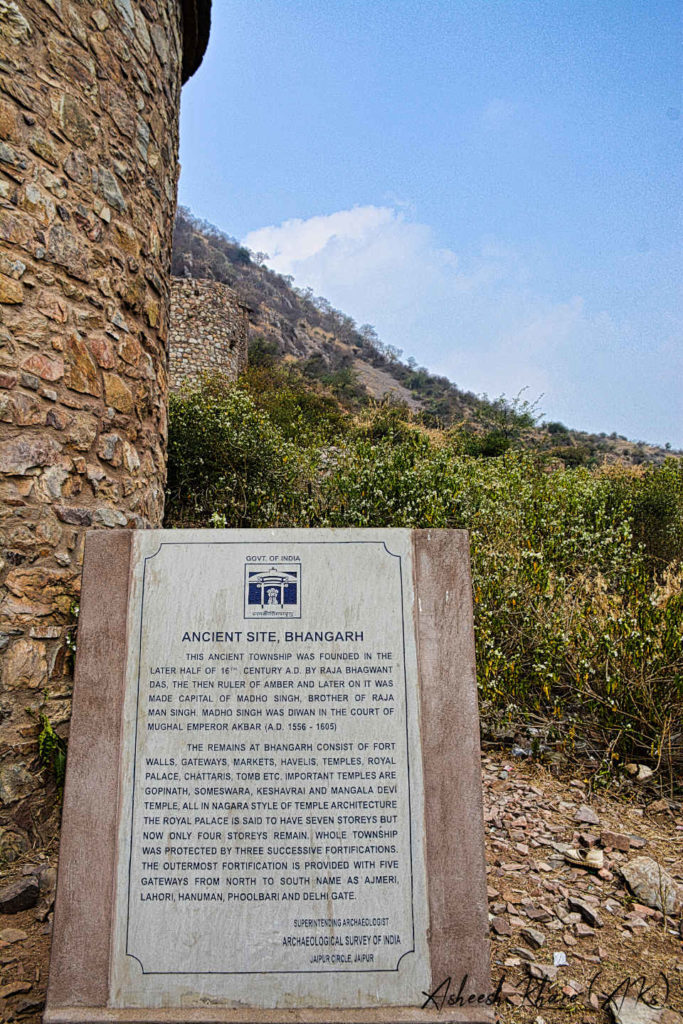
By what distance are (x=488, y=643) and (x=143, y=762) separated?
2.97 m

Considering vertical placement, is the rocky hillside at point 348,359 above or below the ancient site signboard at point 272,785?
above

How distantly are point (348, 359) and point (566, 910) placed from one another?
110 feet

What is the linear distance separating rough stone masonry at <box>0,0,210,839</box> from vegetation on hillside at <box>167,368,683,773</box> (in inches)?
95.3

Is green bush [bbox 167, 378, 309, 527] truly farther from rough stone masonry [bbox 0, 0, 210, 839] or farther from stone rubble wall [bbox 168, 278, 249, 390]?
stone rubble wall [bbox 168, 278, 249, 390]

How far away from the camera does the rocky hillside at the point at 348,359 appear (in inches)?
824

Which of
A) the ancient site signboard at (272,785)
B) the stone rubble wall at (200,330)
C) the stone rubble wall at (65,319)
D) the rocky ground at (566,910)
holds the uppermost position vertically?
the stone rubble wall at (200,330)

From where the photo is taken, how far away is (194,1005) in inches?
77.6

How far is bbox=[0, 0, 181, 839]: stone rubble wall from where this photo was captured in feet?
10.4

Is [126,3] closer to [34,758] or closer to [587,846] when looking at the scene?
[34,758]

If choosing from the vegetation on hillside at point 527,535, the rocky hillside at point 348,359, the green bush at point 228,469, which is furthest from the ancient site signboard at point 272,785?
the rocky hillside at point 348,359

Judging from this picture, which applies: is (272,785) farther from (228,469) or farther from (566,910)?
(228,469)

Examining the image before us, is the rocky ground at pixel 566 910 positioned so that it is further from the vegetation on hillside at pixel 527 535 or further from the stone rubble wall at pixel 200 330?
the stone rubble wall at pixel 200 330

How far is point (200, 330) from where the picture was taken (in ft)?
55.8

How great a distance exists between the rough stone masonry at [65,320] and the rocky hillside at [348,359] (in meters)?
11.7
